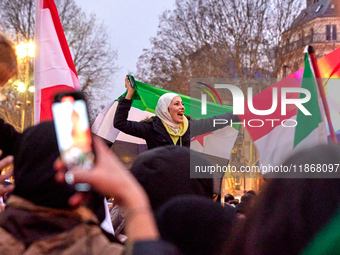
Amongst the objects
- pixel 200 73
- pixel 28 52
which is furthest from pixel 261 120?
pixel 200 73

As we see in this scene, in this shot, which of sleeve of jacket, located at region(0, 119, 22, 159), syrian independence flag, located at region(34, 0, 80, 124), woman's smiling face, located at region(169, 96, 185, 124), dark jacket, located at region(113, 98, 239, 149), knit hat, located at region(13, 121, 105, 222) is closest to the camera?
knit hat, located at region(13, 121, 105, 222)

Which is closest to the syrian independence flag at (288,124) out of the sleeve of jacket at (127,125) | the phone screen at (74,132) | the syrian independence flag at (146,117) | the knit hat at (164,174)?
the syrian independence flag at (146,117)

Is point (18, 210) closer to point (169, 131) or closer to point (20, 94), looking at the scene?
point (169, 131)

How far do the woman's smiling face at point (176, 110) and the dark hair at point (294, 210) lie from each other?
2.66m

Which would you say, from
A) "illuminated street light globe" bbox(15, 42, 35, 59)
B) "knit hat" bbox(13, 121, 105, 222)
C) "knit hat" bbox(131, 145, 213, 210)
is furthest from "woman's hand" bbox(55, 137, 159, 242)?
"illuminated street light globe" bbox(15, 42, 35, 59)

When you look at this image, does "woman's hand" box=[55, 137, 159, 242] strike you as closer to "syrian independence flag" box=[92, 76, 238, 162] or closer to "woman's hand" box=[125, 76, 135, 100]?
"syrian independence flag" box=[92, 76, 238, 162]

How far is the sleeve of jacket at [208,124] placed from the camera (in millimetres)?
3871

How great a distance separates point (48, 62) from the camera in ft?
10.4

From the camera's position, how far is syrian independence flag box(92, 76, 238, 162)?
446 cm

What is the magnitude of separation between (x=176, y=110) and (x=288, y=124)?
3.10ft

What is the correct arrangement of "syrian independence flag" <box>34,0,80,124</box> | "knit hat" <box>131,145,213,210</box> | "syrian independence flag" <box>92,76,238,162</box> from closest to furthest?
"knit hat" <box>131,145,213,210</box>, "syrian independence flag" <box>34,0,80,124</box>, "syrian independence flag" <box>92,76,238,162</box>

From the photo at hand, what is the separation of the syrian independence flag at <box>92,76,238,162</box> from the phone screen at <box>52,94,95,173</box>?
8.57 feet

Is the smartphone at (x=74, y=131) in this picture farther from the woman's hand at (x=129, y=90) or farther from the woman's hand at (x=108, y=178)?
the woman's hand at (x=129, y=90)

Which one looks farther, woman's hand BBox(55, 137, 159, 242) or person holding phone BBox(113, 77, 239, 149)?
person holding phone BBox(113, 77, 239, 149)
